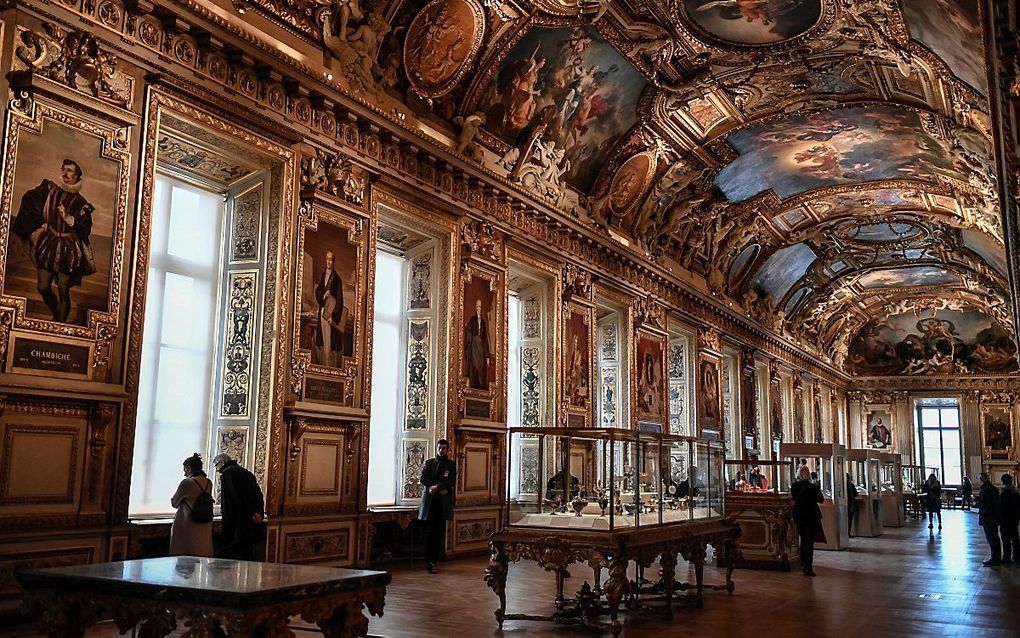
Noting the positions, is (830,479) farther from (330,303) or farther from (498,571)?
(498,571)

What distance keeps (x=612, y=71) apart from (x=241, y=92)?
800 centimetres

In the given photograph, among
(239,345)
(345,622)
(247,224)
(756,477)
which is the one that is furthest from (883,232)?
(345,622)

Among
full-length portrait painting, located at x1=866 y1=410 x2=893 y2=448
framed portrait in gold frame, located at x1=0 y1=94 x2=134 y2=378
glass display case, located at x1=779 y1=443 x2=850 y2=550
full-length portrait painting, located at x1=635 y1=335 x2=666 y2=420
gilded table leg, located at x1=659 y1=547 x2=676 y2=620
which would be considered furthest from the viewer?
full-length portrait painting, located at x1=866 y1=410 x2=893 y2=448

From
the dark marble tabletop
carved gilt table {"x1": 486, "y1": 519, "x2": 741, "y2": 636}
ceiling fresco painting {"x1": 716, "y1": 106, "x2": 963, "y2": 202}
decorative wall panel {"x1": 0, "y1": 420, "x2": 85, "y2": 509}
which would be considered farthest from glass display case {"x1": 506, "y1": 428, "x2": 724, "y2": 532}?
ceiling fresco painting {"x1": 716, "y1": 106, "x2": 963, "y2": 202}

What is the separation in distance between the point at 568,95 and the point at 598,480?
9656 millimetres

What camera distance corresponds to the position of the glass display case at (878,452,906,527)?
26.0m

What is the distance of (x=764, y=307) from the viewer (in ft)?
103

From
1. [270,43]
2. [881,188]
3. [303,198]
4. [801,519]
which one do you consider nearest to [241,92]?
[270,43]

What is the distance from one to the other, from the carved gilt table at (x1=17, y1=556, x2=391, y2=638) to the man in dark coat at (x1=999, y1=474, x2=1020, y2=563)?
13882mm

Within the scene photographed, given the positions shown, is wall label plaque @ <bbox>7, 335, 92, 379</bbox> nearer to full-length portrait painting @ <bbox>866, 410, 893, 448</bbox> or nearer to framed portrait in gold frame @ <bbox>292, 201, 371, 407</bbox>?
framed portrait in gold frame @ <bbox>292, 201, 371, 407</bbox>

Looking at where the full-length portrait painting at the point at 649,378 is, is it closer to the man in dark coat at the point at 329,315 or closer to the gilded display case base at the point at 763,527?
the gilded display case base at the point at 763,527

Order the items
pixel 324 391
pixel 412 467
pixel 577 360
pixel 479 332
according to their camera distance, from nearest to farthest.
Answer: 1. pixel 324 391
2. pixel 412 467
3. pixel 479 332
4. pixel 577 360

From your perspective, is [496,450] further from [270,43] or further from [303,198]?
[270,43]

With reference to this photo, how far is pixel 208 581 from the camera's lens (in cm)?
474
